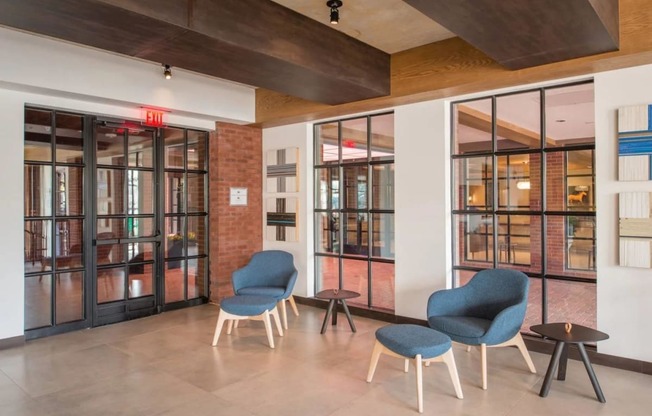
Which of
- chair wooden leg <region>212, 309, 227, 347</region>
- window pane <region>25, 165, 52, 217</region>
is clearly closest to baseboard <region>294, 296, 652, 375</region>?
chair wooden leg <region>212, 309, 227, 347</region>

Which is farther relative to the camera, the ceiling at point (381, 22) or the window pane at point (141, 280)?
the window pane at point (141, 280)

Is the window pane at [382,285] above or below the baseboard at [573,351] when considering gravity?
above

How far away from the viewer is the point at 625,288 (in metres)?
3.97

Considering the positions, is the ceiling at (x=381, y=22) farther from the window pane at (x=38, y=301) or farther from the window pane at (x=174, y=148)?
the window pane at (x=38, y=301)

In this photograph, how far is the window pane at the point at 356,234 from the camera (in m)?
6.01

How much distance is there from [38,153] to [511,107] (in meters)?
5.42

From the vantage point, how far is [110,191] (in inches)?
222

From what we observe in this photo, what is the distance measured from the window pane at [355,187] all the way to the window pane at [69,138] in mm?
3435

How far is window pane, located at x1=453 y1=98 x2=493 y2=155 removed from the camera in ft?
16.2

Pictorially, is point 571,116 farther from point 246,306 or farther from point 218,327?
point 218,327

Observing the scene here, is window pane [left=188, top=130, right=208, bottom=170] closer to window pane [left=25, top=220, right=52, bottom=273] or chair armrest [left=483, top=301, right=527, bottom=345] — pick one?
window pane [left=25, top=220, right=52, bottom=273]

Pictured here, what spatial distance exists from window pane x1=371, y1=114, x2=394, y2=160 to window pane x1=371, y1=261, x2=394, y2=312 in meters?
1.45

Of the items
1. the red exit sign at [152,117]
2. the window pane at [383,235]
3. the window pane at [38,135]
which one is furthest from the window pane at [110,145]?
the window pane at [383,235]

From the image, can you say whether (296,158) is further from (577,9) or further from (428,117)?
(577,9)
